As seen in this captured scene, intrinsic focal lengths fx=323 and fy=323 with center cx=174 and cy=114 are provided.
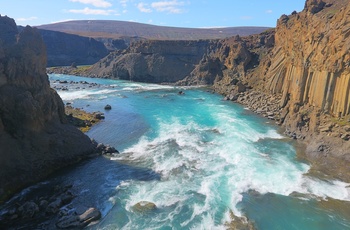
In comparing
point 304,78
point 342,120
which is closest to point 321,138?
point 342,120

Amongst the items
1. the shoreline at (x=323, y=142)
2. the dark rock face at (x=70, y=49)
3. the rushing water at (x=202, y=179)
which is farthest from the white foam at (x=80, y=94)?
the dark rock face at (x=70, y=49)

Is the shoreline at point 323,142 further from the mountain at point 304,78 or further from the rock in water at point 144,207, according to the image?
the rock in water at point 144,207

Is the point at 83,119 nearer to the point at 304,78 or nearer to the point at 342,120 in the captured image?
the point at 304,78

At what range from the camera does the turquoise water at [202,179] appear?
84.0 feet

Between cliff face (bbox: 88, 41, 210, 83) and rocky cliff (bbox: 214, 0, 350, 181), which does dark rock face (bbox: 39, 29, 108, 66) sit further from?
rocky cliff (bbox: 214, 0, 350, 181)

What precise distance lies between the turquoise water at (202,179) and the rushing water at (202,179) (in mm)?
78

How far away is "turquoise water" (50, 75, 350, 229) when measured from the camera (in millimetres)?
25594

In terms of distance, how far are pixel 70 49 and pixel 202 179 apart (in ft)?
568

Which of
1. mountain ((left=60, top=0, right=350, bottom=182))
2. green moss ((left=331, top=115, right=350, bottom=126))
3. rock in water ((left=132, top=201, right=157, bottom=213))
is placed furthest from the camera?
mountain ((left=60, top=0, right=350, bottom=182))

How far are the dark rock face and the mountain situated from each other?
90824 millimetres

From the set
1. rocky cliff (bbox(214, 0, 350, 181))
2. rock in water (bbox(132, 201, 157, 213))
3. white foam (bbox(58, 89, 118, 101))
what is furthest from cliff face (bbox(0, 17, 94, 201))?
white foam (bbox(58, 89, 118, 101))

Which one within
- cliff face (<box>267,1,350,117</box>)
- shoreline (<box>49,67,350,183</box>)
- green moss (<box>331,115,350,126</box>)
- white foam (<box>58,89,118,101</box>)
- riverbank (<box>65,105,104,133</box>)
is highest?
cliff face (<box>267,1,350,117</box>)

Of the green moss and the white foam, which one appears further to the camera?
the white foam

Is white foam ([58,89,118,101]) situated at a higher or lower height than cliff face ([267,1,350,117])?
lower
